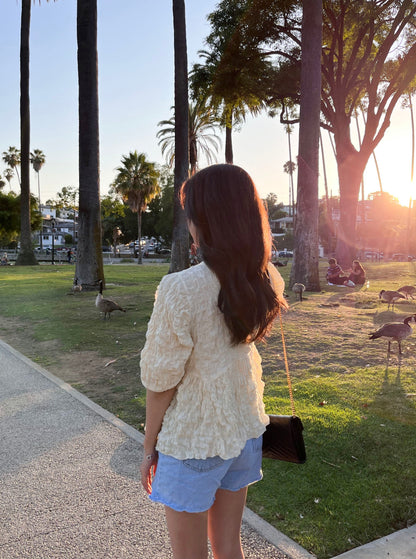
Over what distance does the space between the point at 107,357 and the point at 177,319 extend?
628 centimetres

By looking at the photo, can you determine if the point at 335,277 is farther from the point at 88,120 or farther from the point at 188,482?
the point at 188,482

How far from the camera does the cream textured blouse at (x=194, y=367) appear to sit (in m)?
1.65

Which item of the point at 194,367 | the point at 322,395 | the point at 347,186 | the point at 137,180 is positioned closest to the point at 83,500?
the point at 194,367

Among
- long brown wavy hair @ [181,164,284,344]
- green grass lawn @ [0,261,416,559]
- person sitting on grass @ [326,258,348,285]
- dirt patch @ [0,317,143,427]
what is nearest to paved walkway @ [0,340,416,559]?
green grass lawn @ [0,261,416,559]

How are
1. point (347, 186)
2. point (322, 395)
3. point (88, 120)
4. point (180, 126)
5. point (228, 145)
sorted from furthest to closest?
point (228, 145) → point (347, 186) → point (180, 126) → point (88, 120) → point (322, 395)

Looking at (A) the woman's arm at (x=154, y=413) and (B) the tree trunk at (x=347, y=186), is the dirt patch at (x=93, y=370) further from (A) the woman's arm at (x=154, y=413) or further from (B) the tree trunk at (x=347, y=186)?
(B) the tree trunk at (x=347, y=186)

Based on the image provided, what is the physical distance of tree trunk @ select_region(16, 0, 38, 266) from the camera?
32250 millimetres

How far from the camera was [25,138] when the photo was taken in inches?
1323

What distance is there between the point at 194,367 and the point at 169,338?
0.17 m

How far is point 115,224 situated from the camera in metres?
73.5

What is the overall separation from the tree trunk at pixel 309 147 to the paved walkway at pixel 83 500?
437 inches

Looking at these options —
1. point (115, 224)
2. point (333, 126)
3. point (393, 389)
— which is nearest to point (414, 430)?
point (393, 389)

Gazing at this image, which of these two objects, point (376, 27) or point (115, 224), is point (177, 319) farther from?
point (115, 224)

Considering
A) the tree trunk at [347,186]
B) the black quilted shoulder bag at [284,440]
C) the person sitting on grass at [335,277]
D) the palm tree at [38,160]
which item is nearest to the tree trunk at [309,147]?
the person sitting on grass at [335,277]
